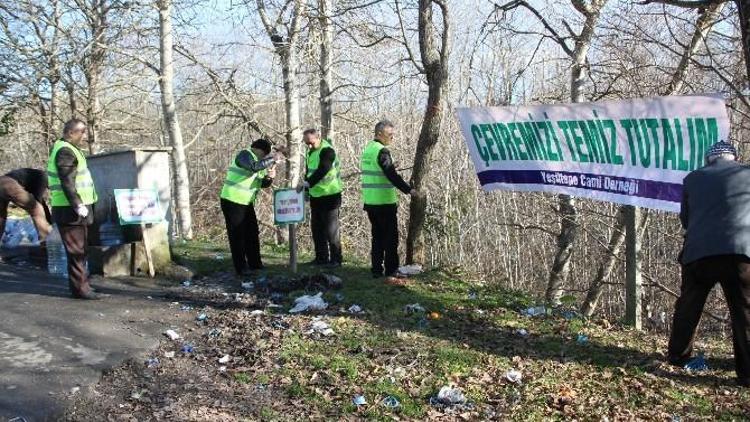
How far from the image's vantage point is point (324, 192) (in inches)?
387

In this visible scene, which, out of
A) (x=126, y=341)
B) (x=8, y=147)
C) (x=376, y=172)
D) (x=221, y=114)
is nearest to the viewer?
(x=126, y=341)

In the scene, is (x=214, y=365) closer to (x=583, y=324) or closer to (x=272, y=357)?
(x=272, y=357)

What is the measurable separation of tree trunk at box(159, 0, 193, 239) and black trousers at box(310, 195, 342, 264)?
266 inches

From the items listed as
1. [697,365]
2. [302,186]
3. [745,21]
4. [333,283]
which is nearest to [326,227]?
[302,186]

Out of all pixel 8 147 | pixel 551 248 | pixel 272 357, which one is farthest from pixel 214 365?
pixel 8 147

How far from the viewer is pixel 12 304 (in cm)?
765

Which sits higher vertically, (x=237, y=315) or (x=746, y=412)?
(x=237, y=315)

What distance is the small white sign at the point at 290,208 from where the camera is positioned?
894 centimetres

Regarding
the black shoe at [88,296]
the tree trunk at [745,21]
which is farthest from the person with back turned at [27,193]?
the tree trunk at [745,21]

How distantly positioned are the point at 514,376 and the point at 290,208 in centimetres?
439

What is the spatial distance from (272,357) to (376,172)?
3488 mm

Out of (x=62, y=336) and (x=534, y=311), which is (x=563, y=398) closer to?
(x=534, y=311)

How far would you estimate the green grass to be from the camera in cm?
496

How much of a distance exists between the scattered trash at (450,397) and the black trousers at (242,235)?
16.0 feet
